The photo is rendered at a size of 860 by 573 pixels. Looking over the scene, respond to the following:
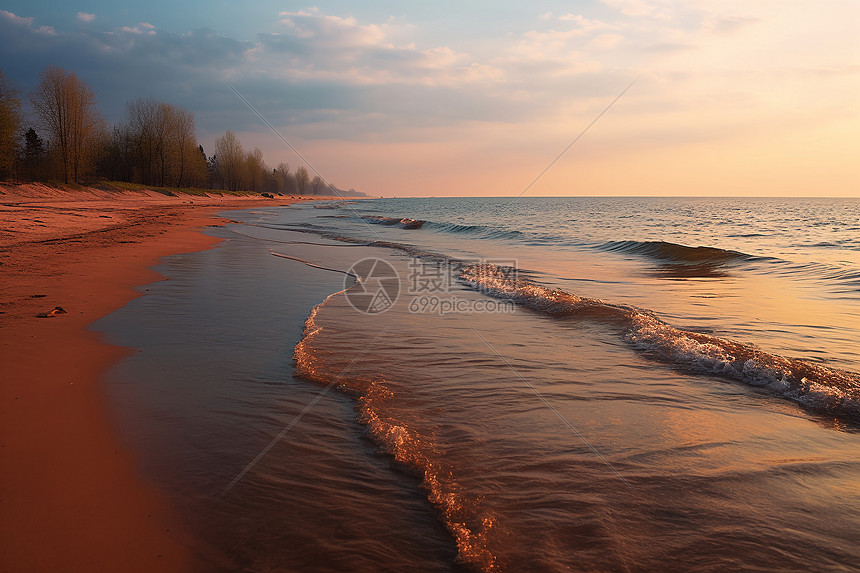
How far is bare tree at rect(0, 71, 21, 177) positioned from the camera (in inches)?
1404

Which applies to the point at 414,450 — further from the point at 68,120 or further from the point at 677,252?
the point at 68,120

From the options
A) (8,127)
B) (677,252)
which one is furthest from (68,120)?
(677,252)

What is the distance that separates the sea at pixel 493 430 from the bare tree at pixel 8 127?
39.5 metres

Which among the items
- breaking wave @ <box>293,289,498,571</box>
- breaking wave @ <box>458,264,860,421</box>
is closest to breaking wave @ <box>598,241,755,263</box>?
breaking wave @ <box>458,264,860,421</box>

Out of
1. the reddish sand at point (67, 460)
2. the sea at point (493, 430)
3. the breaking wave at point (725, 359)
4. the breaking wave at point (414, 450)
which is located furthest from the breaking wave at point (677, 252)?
the reddish sand at point (67, 460)

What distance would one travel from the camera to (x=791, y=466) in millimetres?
3350

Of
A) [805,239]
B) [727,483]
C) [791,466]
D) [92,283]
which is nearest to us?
[727,483]

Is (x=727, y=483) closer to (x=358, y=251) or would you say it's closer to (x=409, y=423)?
(x=409, y=423)

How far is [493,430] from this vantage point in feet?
12.6

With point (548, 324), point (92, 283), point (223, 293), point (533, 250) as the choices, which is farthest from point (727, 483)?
point (533, 250)

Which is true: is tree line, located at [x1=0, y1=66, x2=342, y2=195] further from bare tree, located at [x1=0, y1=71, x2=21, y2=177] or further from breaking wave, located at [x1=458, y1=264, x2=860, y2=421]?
breaking wave, located at [x1=458, y1=264, x2=860, y2=421]

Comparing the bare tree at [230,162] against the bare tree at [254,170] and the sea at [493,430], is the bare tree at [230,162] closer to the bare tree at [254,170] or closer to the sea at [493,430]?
the bare tree at [254,170]

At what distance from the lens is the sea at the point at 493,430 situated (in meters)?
2.51

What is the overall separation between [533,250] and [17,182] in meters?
39.7
